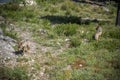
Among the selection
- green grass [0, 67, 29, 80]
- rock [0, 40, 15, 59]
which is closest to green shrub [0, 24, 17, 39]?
rock [0, 40, 15, 59]

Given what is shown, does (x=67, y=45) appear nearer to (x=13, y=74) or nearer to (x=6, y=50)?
(x=6, y=50)

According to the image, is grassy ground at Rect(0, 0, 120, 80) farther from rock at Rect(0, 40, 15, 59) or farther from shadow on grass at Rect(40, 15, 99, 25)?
rock at Rect(0, 40, 15, 59)

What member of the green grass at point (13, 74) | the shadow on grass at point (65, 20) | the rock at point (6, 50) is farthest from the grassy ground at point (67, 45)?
the rock at point (6, 50)

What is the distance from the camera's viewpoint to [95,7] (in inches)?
966

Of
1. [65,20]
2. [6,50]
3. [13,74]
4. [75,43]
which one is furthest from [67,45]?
[65,20]

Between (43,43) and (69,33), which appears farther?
(69,33)

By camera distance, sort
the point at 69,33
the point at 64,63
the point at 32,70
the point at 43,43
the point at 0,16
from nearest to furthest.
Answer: the point at 32,70 < the point at 64,63 < the point at 43,43 < the point at 69,33 < the point at 0,16

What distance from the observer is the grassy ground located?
11.2 m

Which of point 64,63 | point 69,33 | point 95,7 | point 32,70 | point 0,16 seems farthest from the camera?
point 95,7

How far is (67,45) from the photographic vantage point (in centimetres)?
1413

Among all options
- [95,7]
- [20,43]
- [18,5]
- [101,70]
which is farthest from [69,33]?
[95,7]

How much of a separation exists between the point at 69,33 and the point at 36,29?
2117 mm

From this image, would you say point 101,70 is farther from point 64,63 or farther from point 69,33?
point 69,33

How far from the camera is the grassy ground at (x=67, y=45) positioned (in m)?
11.2
